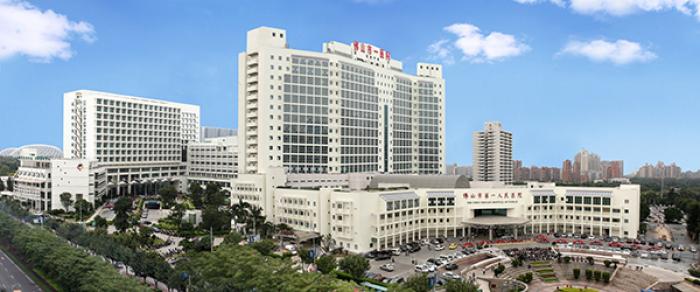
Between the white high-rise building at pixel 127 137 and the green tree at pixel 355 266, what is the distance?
224 feet

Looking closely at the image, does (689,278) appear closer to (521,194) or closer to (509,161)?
(521,194)

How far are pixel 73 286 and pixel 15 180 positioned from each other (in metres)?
61.2

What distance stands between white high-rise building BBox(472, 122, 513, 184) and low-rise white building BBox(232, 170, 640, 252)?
59693 mm

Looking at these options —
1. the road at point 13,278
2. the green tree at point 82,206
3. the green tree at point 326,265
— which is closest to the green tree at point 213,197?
the green tree at point 82,206

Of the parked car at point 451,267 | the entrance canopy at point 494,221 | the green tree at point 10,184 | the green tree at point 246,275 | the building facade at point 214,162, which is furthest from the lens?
the building facade at point 214,162

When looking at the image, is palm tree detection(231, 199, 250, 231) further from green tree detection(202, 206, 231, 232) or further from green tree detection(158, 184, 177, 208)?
green tree detection(158, 184, 177, 208)

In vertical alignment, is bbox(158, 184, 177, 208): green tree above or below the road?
above

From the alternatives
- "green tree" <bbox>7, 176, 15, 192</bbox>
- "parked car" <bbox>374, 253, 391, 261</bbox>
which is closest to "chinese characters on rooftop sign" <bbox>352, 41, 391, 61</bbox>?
"parked car" <bbox>374, 253, 391, 261</bbox>

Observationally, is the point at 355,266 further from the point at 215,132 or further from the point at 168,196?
the point at 215,132

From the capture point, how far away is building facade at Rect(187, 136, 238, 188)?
101m

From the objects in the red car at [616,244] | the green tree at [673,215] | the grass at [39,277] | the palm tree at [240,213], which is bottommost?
Answer: the grass at [39,277]

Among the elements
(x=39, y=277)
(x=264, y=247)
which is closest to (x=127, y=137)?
(x=39, y=277)

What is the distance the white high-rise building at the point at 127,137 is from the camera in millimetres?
94438

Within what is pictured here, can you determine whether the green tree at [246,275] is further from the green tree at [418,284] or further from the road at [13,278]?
the road at [13,278]
